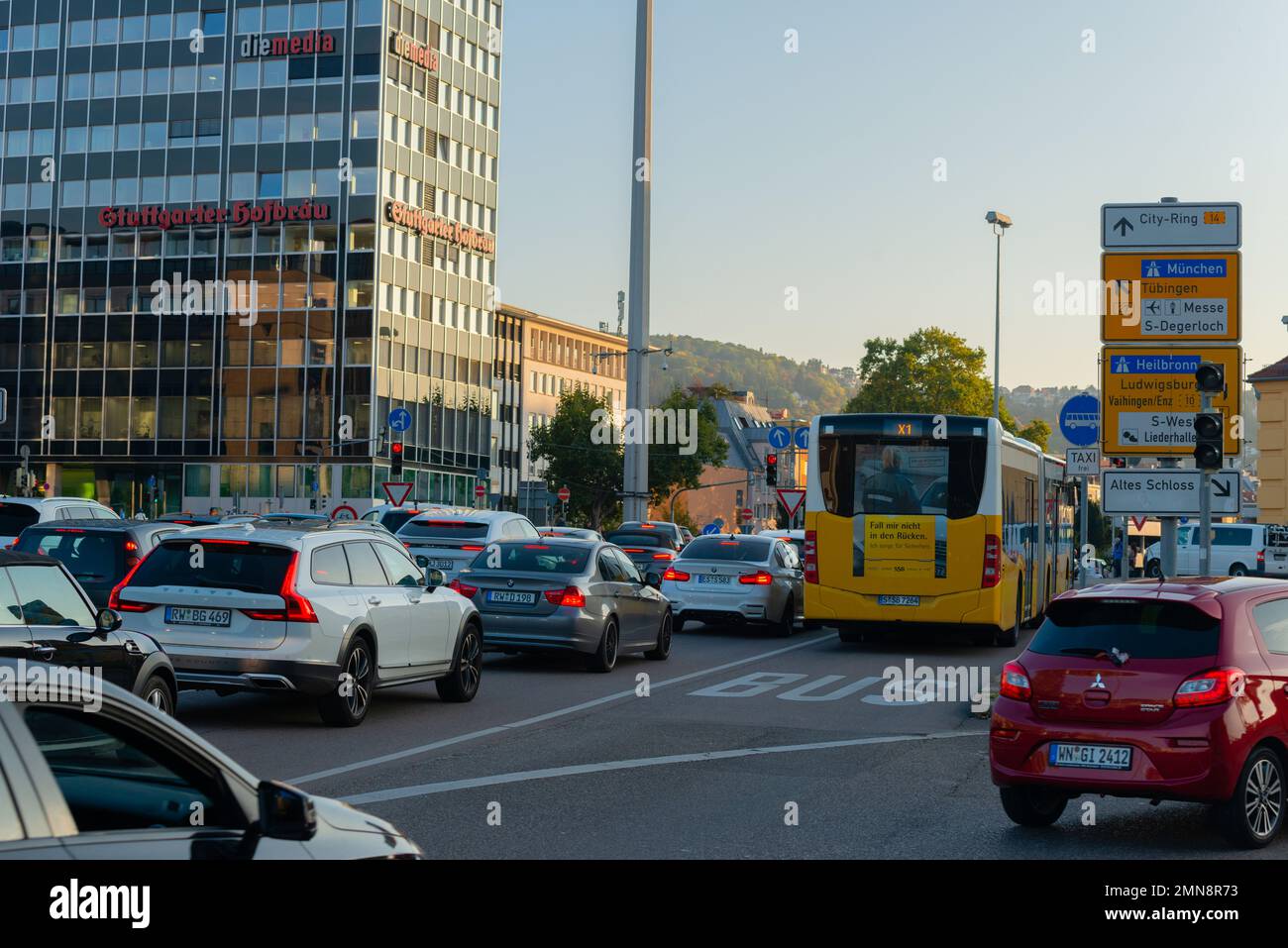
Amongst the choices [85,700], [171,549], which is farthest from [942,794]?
[85,700]

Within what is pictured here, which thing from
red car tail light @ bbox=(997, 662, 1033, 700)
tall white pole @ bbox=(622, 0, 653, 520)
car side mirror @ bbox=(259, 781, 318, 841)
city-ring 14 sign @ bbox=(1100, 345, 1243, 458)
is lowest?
red car tail light @ bbox=(997, 662, 1033, 700)

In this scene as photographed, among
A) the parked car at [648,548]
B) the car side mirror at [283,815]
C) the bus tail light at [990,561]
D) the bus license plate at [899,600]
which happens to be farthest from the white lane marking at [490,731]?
the parked car at [648,548]

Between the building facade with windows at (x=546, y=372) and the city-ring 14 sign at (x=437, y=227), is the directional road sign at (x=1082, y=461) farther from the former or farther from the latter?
the building facade with windows at (x=546, y=372)

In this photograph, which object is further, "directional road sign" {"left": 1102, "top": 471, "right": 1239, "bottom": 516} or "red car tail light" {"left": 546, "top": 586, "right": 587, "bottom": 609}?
"red car tail light" {"left": 546, "top": 586, "right": 587, "bottom": 609}

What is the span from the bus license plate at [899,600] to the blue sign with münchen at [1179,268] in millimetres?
6271

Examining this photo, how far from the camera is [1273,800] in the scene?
933 cm

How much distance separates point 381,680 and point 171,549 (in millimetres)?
2060

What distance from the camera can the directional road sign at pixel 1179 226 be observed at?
18.5 metres

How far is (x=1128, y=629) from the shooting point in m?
9.56

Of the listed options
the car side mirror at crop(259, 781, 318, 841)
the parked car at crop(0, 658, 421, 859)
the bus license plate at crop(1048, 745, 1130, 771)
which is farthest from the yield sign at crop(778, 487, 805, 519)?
the car side mirror at crop(259, 781, 318, 841)

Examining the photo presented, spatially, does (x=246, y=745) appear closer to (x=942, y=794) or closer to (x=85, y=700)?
(x=942, y=794)

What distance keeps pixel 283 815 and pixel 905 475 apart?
1957 centimetres

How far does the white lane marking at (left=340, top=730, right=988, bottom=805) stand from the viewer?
1041 cm

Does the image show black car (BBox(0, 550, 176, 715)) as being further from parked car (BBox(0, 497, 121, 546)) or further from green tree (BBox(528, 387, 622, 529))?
green tree (BBox(528, 387, 622, 529))
